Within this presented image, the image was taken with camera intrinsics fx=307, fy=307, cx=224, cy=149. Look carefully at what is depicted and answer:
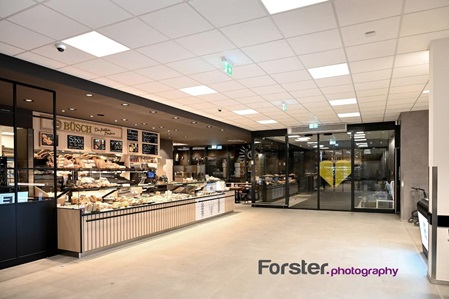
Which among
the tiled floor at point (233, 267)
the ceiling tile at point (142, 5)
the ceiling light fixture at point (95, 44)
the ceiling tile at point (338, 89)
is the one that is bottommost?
the tiled floor at point (233, 267)

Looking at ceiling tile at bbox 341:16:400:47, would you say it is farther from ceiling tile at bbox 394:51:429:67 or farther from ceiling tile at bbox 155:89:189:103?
ceiling tile at bbox 155:89:189:103

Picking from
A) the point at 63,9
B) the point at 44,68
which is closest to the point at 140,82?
the point at 44,68

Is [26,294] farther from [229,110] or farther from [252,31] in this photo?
[229,110]

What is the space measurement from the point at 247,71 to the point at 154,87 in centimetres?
198

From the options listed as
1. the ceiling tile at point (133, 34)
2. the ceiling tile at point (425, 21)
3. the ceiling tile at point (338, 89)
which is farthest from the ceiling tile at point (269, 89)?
the ceiling tile at point (133, 34)

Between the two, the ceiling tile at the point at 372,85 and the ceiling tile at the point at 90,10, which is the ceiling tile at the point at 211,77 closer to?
the ceiling tile at the point at 90,10

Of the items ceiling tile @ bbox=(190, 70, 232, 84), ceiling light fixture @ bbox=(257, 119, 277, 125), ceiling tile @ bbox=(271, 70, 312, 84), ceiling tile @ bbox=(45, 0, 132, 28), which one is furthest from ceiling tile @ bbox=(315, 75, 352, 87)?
ceiling light fixture @ bbox=(257, 119, 277, 125)

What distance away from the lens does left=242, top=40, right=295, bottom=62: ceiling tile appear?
4078 millimetres

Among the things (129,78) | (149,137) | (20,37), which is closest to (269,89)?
(129,78)

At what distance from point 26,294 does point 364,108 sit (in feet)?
27.0

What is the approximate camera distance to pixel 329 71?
5160mm

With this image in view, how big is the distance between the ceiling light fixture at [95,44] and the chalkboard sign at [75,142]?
4601 millimetres

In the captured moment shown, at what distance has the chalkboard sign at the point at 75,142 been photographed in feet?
26.8

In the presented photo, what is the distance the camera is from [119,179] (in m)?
9.63
